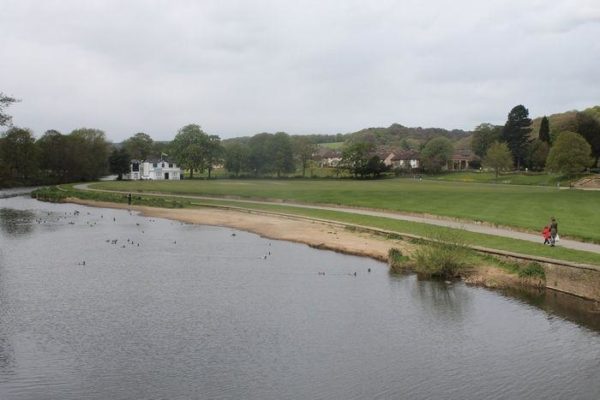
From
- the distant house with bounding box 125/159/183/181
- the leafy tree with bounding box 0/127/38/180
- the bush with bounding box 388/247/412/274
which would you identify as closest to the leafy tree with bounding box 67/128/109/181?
the distant house with bounding box 125/159/183/181

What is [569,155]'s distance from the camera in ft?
347

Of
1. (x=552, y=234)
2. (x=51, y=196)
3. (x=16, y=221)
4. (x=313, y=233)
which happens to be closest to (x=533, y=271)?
(x=552, y=234)

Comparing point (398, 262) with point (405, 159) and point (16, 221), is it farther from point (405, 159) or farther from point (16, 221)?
point (405, 159)

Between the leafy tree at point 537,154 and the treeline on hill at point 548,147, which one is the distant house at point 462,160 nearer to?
the treeline on hill at point 548,147

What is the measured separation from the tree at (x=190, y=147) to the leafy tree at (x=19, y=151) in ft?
129

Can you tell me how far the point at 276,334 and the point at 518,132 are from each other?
5469 inches

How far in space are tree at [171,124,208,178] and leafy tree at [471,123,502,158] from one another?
85.8m

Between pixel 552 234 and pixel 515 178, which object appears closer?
pixel 552 234

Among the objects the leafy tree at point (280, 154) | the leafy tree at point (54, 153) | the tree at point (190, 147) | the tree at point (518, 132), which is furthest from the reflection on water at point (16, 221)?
the tree at point (518, 132)

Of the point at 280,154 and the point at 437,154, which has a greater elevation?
the point at 280,154

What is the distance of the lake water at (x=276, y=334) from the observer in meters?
18.2

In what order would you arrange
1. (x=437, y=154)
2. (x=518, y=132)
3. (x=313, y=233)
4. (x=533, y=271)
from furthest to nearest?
(x=437, y=154)
(x=518, y=132)
(x=313, y=233)
(x=533, y=271)

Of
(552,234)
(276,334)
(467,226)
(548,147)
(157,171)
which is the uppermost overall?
(548,147)

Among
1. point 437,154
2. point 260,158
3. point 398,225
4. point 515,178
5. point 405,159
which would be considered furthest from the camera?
point 405,159
